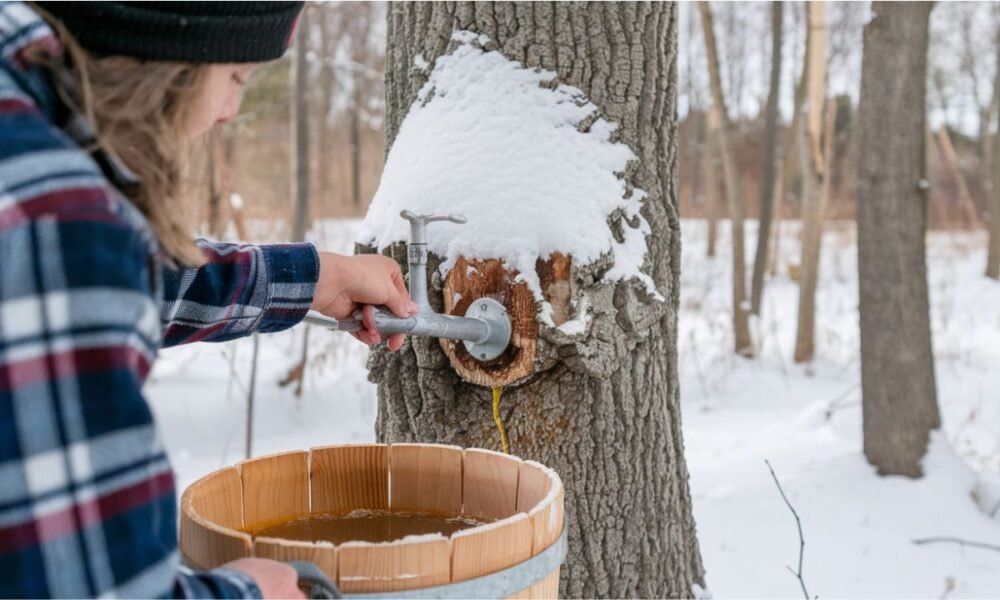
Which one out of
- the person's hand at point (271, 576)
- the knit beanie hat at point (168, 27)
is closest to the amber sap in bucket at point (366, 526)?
the person's hand at point (271, 576)

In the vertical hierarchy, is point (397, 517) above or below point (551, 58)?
below

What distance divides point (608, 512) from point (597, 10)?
1.04 m

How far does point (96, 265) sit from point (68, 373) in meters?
0.09

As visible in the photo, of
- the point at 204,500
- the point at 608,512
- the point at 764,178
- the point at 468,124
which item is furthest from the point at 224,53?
the point at 764,178

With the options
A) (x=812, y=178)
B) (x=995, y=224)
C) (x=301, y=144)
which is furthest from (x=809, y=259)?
(x=995, y=224)

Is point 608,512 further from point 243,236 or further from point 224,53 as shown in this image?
point 243,236

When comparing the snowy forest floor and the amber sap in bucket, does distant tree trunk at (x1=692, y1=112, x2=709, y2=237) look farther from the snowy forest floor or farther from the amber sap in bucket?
the amber sap in bucket

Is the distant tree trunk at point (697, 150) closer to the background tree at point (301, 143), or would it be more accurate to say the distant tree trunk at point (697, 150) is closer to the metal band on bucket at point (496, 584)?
the background tree at point (301, 143)

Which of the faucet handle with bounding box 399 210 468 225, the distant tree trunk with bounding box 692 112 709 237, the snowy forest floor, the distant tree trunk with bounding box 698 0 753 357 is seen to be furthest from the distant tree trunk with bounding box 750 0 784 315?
the distant tree trunk with bounding box 692 112 709 237

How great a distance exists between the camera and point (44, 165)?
788mm

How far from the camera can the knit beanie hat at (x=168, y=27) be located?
2.85 feet

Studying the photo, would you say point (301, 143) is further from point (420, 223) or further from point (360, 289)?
point (360, 289)

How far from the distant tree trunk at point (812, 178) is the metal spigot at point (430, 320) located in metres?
4.12

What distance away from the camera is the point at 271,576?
921mm
